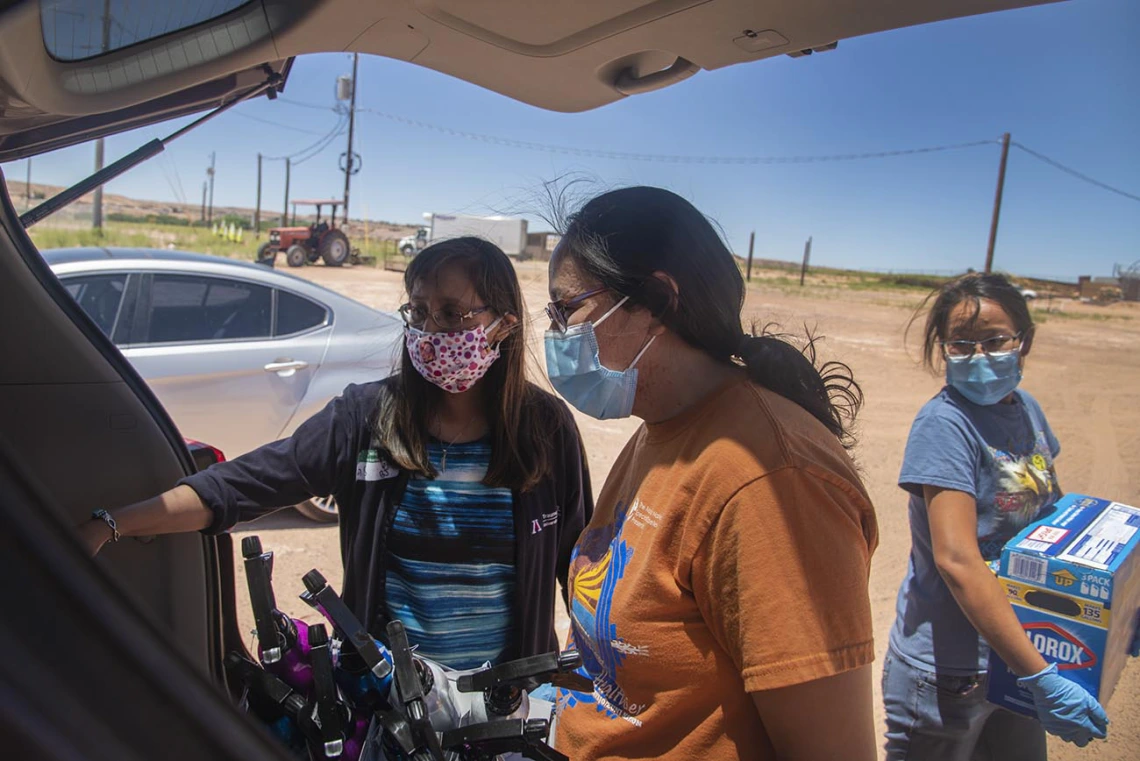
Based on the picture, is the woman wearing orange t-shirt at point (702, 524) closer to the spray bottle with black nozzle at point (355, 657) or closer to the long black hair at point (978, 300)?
the spray bottle with black nozzle at point (355, 657)

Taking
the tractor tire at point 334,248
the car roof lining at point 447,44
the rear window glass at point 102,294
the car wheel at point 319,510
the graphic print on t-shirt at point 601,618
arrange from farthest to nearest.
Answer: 1. the tractor tire at point 334,248
2. the car wheel at point 319,510
3. the rear window glass at point 102,294
4. the graphic print on t-shirt at point 601,618
5. the car roof lining at point 447,44

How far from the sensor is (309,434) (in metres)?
2.01

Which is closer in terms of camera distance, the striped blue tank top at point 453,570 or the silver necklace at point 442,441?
the striped blue tank top at point 453,570

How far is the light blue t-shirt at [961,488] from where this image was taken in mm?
2184

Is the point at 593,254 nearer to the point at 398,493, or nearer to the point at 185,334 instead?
the point at 398,493

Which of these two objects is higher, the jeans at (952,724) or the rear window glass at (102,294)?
the rear window glass at (102,294)

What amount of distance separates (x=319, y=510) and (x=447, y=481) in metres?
3.38

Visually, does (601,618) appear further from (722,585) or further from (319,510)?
(319,510)

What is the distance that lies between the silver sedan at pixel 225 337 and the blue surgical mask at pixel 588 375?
315cm

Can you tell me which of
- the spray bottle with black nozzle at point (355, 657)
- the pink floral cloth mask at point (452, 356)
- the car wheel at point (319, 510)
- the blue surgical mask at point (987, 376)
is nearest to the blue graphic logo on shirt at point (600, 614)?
the spray bottle with black nozzle at point (355, 657)

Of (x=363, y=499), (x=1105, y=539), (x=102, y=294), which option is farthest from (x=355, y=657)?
(x=102, y=294)

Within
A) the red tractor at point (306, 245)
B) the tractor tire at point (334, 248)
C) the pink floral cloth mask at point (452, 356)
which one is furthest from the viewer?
the tractor tire at point (334, 248)

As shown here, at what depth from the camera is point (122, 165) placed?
1696mm

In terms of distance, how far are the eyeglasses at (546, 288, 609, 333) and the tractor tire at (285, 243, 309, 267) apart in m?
27.2
